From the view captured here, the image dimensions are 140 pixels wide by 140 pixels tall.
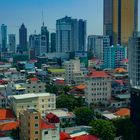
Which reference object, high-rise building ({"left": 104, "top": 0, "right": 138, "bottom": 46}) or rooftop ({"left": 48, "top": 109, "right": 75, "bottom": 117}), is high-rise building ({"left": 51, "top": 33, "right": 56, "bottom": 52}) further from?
rooftop ({"left": 48, "top": 109, "right": 75, "bottom": 117})

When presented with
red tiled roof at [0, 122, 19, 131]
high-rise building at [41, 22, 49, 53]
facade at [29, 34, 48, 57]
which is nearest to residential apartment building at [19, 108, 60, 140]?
red tiled roof at [0, 122, 19, 131]

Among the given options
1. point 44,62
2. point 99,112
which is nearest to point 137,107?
point 99,112

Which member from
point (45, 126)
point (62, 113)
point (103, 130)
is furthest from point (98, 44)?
point (45, 126)

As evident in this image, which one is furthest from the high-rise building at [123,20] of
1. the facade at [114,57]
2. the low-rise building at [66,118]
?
the low-rise building at [66,118]

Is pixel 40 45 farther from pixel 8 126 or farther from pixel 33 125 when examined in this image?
pixel 33 125

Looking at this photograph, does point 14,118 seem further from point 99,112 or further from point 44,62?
point 44,62
